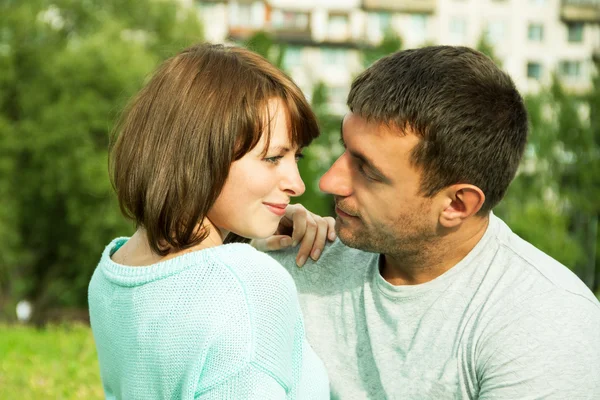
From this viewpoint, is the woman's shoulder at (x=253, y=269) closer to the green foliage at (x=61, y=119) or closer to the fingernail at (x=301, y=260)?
the fingernail at (x=301, y=260)

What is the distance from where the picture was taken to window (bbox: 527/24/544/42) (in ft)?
150

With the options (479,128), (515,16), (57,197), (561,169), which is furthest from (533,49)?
(479,128)

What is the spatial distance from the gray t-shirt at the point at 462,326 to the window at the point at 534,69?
44871mm

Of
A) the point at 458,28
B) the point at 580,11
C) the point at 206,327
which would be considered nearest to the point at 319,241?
the point at 206,327

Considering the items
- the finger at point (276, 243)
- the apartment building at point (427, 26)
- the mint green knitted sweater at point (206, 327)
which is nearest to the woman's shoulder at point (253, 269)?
the mint green knitted sweater at point (206, 327)

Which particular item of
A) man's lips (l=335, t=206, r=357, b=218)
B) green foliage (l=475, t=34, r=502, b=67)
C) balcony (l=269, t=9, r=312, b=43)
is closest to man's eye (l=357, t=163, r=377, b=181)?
man's lips (l=335, t=206, r=357, b=218)

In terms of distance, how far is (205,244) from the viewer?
2172mm

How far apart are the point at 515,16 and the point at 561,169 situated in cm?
1604

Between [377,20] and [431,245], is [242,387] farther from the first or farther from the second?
[377,20]

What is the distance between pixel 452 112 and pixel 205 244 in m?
0.92

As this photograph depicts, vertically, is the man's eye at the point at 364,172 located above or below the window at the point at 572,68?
above

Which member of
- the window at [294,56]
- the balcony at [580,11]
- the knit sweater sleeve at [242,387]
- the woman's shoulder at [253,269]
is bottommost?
the window at [294,56]

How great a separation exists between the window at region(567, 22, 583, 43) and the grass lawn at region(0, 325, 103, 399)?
43.5 metres

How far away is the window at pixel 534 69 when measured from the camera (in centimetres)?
4534
